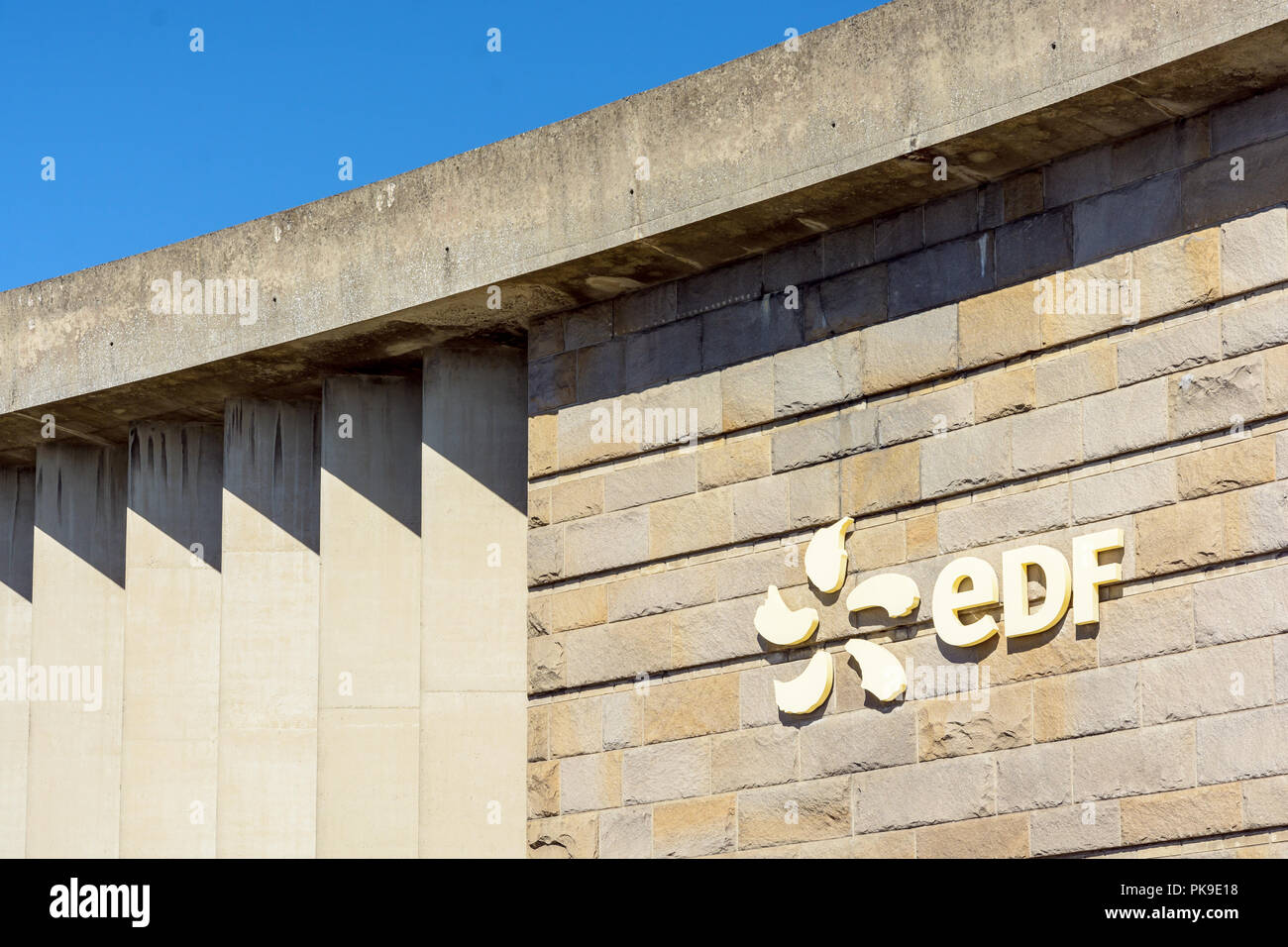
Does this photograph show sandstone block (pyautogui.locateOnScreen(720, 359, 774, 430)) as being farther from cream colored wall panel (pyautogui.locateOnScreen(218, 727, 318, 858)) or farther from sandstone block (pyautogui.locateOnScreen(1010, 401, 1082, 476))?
cream colored wall panel (pyautogui.locateOnScreen(218, 727, 318, 858))

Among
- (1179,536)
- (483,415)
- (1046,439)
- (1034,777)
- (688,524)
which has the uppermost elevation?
(483,415)

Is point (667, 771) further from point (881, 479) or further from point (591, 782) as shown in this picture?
point (881, 479)

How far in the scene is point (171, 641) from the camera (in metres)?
12.5

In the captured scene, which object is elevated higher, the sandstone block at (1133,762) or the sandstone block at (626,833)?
the sandstone block at (1133,762)

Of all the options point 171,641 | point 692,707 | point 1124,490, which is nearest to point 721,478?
point 692,707

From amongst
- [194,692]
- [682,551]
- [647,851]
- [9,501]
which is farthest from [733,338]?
[9,501]

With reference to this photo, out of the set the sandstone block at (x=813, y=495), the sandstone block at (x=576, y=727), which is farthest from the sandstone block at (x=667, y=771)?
the sandstone block at (x=813, y=495)

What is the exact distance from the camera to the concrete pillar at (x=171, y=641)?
1227 centimetres

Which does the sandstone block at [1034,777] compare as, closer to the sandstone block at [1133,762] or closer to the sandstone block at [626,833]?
the sandstone block at [1133,762]

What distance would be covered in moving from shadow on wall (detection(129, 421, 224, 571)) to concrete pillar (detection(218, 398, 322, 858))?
19.3 inches

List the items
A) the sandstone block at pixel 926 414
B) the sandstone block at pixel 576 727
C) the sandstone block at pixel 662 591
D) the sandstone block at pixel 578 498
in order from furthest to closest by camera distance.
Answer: the sandstone block at pixel 578 498
the sandstone block at pixel 576 727
the sandstone block at pixel 662 591
the sandstone block at pixel 926 414

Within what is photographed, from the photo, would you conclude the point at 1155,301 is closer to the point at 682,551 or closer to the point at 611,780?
the point at 682,551

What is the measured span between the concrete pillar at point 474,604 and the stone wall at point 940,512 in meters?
0.41

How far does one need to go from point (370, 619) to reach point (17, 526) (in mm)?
3527
